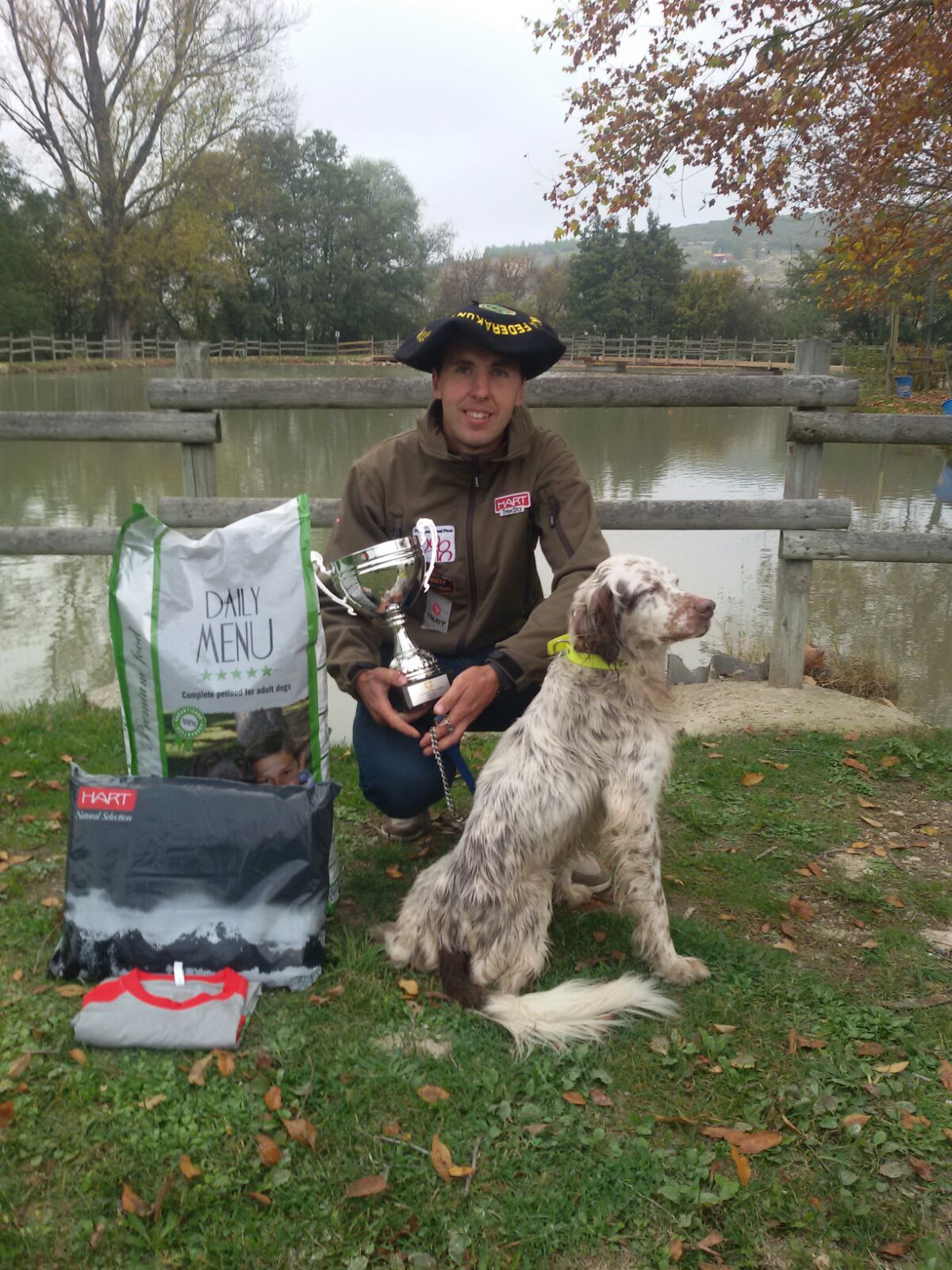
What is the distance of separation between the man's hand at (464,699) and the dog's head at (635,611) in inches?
14.7

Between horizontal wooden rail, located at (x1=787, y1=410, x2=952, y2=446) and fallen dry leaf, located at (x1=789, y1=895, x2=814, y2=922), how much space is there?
2.70 meters

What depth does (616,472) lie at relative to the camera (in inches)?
404

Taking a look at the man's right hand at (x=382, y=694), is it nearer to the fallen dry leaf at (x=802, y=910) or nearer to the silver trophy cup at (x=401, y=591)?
the silver trophy cup at (x=401, y=591)

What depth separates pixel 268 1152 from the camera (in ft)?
6.88

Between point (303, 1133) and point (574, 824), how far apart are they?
1.06 meters

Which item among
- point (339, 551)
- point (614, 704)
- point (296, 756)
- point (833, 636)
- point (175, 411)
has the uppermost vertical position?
point (175, 411)

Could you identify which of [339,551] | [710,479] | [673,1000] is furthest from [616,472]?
[673,1000]

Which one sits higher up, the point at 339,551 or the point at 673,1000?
the point at 339,551

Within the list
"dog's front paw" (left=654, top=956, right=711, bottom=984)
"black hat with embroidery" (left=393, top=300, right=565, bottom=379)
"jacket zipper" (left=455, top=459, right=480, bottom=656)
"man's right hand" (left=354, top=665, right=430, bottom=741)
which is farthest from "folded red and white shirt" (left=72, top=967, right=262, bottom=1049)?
"black hat with embroidery" (left=393, top=300, right=565, bottom=379)

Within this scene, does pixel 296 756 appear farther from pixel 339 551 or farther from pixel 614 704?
pixel 614 704

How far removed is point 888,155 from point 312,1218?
1139 centimetres

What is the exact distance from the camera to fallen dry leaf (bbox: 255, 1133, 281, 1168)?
2086mm

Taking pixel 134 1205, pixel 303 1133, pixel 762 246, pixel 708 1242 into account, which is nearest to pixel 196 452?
pixel 303 1133

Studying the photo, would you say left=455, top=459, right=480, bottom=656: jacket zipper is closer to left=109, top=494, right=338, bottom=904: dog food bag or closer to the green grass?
left=109, top=494, right=338, bottom=904: dog food bag
